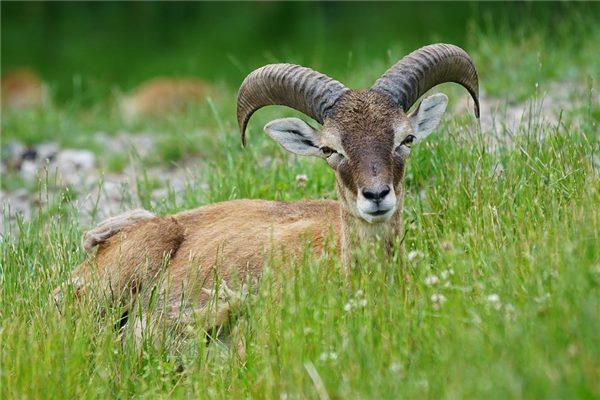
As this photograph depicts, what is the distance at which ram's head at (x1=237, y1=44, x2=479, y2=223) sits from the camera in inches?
265

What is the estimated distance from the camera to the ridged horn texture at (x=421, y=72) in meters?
7.23

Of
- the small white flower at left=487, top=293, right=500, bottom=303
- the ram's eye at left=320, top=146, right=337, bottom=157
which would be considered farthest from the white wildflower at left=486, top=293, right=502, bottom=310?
the ram's eye at left=320, top=146, right=337, bottom=157

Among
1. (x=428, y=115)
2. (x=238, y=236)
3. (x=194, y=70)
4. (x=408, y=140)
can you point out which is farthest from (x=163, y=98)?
(x=408, y=140)

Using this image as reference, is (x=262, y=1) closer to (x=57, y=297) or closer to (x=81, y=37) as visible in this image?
(x=81, y=37)

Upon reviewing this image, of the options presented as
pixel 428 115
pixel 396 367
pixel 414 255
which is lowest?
pixel 414 255

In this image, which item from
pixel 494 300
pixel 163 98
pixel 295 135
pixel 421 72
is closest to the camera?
pixel 494 300

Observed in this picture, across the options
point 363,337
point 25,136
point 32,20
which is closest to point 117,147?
point 25,136

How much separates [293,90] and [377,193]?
1.17m

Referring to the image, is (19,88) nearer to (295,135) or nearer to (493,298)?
(295,135)

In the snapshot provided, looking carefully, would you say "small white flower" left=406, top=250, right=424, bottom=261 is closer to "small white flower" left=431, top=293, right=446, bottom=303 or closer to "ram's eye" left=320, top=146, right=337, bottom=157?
"small white flower" left=431, top=293, right=446, bottom=303

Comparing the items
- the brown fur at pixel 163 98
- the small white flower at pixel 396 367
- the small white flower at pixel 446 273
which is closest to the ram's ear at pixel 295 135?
the small white flower at pixel 446 273

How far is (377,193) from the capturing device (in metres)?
6.57

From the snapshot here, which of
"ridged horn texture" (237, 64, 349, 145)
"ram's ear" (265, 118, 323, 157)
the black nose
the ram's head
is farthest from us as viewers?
"ram's ear" (265, 118, 323, 157)

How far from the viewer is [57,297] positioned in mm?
7219
